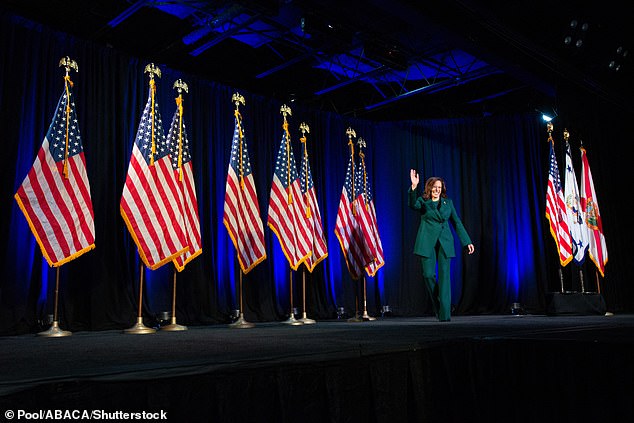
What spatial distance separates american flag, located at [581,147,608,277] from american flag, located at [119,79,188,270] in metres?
5.90

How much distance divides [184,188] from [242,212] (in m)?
0.91

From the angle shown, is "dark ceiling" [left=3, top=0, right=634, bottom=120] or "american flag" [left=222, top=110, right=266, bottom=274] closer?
"american flag" [left=222, top=110, right=266, bottom=274]

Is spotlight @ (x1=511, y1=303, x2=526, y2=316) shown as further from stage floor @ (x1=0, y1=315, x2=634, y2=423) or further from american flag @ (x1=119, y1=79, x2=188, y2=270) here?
stage floor @ (x1=0, y1=315, x2=634, y2=423)

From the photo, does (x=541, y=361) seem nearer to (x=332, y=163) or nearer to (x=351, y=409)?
(x=351, y=409)

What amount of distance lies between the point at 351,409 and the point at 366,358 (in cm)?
22

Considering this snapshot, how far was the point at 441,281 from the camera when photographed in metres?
5.73

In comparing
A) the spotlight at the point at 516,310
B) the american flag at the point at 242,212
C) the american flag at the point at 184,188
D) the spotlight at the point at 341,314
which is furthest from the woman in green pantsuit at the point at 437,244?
the spotlight at the point at 516,310

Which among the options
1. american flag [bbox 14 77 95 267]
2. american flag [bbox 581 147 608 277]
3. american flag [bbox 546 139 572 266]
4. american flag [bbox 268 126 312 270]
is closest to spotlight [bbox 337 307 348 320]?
american flag [bbox 268 126 312 270]

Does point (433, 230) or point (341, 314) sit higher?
point (433, 230)

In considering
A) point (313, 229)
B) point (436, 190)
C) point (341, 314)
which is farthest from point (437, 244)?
point (341, 314)

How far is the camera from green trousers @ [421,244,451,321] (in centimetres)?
571

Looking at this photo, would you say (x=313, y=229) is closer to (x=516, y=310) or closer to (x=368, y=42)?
(x=368, y=42)

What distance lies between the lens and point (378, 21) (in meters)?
7.51

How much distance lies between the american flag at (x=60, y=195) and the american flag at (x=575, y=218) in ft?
21.0
